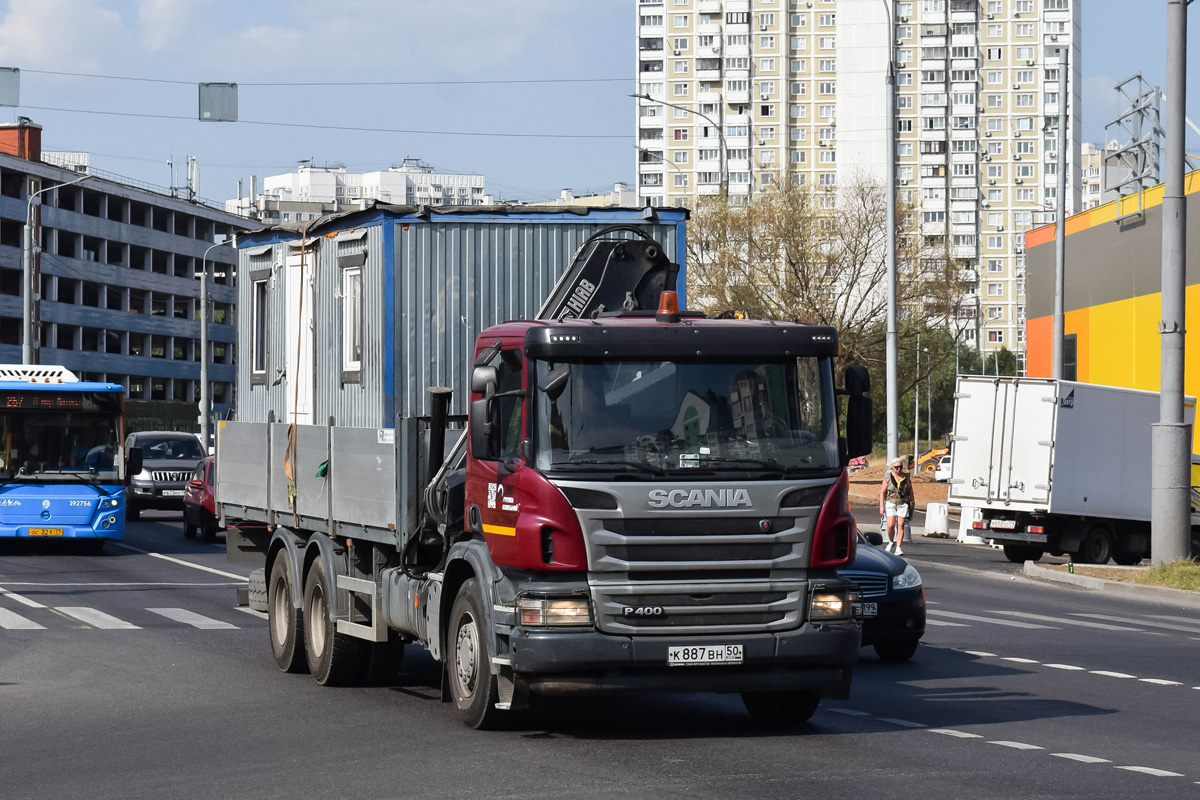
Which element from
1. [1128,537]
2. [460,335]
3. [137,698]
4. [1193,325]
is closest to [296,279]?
[460,335]

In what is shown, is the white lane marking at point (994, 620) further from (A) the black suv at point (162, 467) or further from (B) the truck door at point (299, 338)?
(A) the black suv at point (162, 467)

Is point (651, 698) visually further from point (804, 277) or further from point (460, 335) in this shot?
point (804, 277)

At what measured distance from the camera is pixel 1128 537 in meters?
30.0

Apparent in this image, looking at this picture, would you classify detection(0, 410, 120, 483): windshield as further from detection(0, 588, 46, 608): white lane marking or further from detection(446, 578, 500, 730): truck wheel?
detection(446, 578, 500, 730): truck wheel

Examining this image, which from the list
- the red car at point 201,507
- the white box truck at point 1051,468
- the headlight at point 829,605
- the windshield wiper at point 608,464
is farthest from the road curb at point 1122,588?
the windshield wiper at point 608,464

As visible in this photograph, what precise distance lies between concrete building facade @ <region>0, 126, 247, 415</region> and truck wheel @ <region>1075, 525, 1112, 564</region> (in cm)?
7016

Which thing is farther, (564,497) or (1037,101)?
(1037,101)

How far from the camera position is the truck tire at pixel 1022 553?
30.2m

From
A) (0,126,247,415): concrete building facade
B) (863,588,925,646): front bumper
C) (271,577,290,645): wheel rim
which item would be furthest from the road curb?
(0,126,247,415): concrete building facade

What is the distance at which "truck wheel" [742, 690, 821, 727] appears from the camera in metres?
10.6

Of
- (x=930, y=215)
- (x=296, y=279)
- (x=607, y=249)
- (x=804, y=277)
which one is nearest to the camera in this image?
(x=607, y=249)

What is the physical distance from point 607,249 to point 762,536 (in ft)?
10.2

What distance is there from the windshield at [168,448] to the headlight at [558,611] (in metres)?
30.2

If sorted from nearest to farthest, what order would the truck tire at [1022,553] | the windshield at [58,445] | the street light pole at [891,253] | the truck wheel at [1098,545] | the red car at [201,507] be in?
the windshield at [58,445] → the truck wheel at [1098,545] → the truck tire at [1022,553] → the red car at [201,507] → the street light pole at [891,253]
